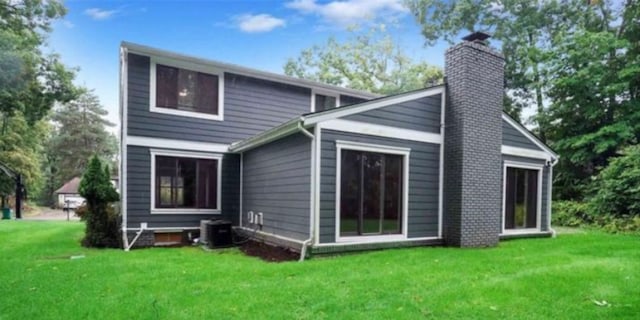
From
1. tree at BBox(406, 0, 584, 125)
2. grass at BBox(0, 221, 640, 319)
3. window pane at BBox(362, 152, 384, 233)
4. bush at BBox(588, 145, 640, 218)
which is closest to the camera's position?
grass at BBox(0, 221, 640, 319)

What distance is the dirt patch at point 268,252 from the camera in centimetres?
685

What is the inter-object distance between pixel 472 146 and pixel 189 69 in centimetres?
671

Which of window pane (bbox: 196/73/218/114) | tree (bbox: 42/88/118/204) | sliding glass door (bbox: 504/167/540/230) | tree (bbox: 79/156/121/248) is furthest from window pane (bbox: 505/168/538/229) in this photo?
tree (bbox: 42/88/118/204)

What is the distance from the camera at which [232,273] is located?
17.9 feet

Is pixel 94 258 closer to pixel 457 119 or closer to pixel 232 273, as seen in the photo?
pixel 232 273

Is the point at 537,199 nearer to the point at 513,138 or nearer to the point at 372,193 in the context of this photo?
the point at 513,138

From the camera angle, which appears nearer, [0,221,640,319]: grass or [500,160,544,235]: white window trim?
[0,221,640,319]: grass

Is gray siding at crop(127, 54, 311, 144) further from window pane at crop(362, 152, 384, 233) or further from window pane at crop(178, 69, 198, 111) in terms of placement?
window pane at crop(362, 152, 384, 233)

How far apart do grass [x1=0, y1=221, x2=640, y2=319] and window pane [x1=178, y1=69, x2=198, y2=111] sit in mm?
3737

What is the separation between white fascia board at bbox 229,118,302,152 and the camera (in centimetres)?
682

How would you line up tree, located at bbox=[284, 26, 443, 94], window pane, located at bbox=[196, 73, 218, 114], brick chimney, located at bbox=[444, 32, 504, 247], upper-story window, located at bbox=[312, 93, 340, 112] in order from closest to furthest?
brick chimney, located at bbox=[444, 32, 504, 247] < window pane, located at bbox=[196, 73, 218, 114] < upper-story window, located at bbox=[312, 93, 340, 112] < tree, located at bbox=[284, 26, 443, 94]

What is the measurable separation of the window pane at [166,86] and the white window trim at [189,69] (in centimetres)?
10

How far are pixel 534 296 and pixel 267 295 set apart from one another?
2996 millimetres

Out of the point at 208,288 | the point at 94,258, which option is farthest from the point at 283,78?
the point at 208,288
